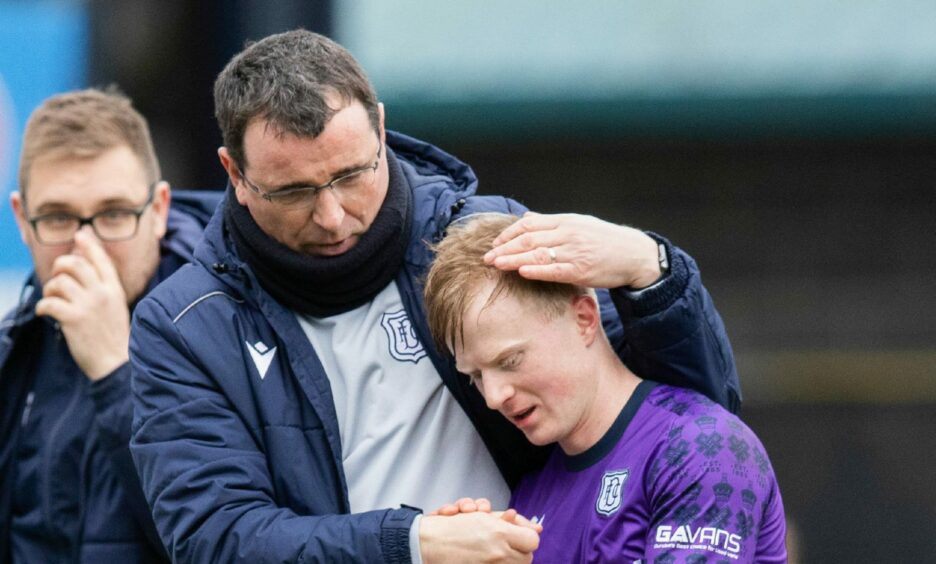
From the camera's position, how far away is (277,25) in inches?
264

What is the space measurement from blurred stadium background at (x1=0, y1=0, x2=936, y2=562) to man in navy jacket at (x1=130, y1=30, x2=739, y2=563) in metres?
4.02

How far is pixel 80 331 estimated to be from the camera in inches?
139

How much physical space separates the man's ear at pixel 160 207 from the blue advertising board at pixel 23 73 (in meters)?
2.50

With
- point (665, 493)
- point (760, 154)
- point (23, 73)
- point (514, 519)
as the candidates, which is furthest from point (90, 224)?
point (760, 154)

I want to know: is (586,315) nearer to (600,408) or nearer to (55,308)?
(600,408)

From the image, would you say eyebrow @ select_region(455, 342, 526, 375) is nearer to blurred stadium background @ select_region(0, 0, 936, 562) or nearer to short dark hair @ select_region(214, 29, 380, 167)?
short dark hair @ select_region(214, 29, 380, 167)

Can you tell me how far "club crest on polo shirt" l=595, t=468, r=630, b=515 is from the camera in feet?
9.12

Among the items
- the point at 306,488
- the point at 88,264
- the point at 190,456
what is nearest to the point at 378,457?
the point at 306,488

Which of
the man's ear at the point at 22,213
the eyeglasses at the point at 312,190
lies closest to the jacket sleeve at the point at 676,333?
the eyeglasses at the point at 312,190

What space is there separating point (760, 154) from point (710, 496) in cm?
514

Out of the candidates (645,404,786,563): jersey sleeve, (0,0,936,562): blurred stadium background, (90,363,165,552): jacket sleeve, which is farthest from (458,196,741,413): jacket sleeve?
(0,0,936,562): blurred stadium background

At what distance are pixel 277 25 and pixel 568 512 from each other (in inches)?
167

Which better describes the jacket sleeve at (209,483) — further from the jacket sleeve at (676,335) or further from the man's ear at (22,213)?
the man's ear at (22,213)

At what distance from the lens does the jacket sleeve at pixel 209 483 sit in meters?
2.71
